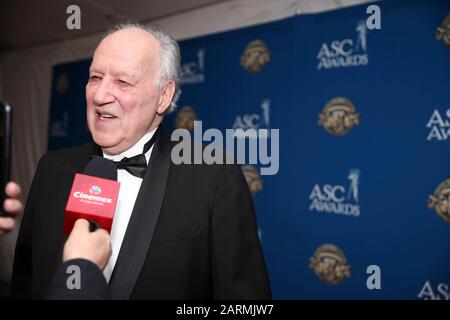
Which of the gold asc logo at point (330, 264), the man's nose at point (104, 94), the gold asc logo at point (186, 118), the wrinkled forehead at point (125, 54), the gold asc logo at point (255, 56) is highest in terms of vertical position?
the gold asc logo at point (255, 56)

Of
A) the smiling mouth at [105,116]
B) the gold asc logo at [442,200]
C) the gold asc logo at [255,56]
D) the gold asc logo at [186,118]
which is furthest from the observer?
the gold asc logo at [186,118]

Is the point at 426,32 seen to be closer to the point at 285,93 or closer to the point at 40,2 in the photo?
the point at 285,93

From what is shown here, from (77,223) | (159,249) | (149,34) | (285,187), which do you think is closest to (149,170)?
(159,249)

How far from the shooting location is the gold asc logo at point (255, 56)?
294cm

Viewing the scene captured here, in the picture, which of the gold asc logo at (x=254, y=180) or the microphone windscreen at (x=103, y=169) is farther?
the gold asc logo at (x=254, y=180)

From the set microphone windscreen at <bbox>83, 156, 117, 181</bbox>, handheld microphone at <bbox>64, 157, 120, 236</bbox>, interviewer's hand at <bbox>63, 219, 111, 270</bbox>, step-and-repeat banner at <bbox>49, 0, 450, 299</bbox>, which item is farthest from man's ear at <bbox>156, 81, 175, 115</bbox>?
step-and-repeat banner at <bbox>49, 0, 450, 299</bbox>

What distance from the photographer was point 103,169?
3.54 feet

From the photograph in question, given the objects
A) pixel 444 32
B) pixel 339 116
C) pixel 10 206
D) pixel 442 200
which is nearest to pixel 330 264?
pixel 442 200

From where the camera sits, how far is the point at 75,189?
0.92m

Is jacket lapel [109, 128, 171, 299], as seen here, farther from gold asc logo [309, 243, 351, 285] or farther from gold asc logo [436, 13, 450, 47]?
gold asc logo [436, 13, 450, 47]

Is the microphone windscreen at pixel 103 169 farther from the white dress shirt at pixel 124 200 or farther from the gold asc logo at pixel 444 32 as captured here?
the gold asc logo at pixel 444 32

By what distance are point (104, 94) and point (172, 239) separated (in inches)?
22.3

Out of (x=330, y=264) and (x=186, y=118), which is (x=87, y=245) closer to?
(x=330, y=264)

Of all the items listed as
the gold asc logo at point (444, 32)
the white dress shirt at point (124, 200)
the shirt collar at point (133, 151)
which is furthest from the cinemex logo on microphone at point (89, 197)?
the gold asc logo at point (444, 32)
